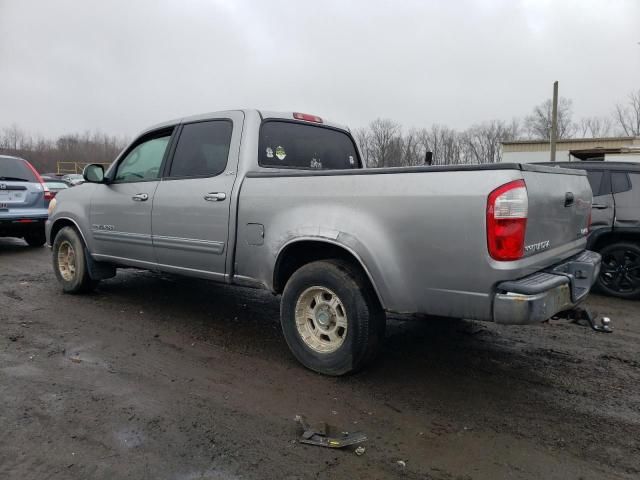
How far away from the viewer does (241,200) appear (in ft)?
13.0

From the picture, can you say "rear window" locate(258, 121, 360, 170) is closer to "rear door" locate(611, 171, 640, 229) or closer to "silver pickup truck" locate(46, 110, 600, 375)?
"silver pickup truck" locate(46, 110, 600, 375)

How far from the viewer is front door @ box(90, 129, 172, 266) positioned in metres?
4.84

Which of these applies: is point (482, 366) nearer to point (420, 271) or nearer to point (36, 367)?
point (420, 271)

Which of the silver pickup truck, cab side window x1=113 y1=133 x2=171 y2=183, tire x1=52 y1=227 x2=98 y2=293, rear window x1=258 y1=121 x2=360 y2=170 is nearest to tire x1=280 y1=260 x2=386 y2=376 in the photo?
the silver pickup truck

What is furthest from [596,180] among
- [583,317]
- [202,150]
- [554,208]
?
[202,150]

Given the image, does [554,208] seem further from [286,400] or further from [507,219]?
[286,400]

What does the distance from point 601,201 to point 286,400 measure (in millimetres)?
5286

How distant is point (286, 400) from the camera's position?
10.7 feet

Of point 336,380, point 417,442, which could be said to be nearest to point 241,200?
point 336,380

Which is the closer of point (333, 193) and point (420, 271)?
point (420, 271)

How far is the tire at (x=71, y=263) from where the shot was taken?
225 inches

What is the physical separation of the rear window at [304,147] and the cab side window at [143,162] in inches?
45.4

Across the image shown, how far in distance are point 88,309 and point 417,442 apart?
402cm

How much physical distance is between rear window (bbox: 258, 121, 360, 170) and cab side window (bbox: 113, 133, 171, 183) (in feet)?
3.78
